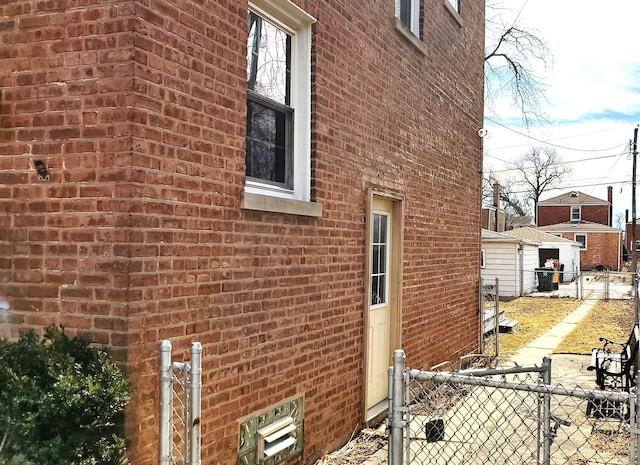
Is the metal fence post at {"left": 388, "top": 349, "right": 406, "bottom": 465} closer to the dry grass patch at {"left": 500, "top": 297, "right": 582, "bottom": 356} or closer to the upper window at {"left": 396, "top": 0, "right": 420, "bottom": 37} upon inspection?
the upper window at {"left": 396, "top": 0, "right": 420, "bottom": 37}

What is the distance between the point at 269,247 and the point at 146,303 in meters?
1.42

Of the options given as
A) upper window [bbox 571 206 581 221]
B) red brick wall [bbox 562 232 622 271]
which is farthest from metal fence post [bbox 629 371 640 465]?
upper window [bbox 571 206 581 221]

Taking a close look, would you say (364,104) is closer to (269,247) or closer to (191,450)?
(269,247)

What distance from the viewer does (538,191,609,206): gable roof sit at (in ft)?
189

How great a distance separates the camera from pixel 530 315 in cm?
2000

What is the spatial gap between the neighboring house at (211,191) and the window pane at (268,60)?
2 cm

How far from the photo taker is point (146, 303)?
3516 millimetres

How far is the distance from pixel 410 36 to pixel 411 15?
0.86 metres

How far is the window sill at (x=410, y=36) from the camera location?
289 inches

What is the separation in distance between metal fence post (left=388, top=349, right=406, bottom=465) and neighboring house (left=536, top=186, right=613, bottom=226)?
5783 centimetres

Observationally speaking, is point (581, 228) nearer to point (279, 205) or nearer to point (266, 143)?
point (266, 143)

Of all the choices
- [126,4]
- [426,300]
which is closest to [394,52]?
[426,300]

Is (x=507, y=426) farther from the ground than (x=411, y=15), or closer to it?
closer to it

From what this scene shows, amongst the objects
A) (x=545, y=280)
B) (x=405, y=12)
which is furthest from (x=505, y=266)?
(x=405, y=12)
